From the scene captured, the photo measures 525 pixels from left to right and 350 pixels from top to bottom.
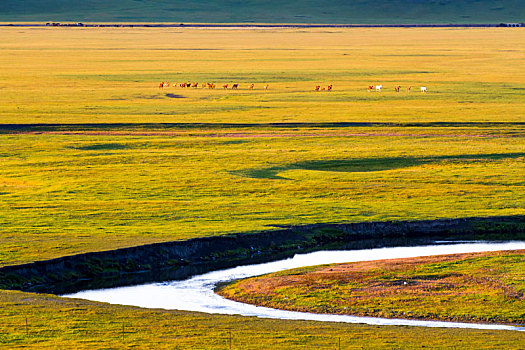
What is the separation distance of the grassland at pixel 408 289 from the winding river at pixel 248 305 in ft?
1.68

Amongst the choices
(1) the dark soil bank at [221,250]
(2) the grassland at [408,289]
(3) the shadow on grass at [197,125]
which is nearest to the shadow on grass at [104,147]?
(3) the shadow on grass at [197,125]

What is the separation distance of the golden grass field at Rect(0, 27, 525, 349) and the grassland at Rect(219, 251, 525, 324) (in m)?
2.48

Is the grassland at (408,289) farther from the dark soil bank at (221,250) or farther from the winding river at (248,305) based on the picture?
the dark soil bank at (221,250)

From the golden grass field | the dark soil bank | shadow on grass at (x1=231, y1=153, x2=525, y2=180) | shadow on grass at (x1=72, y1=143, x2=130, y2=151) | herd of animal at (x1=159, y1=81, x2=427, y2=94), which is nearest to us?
the golden grass field

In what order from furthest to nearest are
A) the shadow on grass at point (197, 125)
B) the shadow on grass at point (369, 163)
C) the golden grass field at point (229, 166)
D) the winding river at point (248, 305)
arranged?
1. the shadow on grass at point (197, 125)
2. the shadow on grass at point (369, 163)
3. the winding river at point (248, 305)
4. the golden grass field at point (229, 166)

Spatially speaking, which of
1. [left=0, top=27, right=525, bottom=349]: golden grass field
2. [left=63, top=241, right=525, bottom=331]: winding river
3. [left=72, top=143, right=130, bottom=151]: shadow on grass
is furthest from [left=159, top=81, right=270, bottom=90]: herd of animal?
[left=63, top=241, right=525, bottom=331]: winding river

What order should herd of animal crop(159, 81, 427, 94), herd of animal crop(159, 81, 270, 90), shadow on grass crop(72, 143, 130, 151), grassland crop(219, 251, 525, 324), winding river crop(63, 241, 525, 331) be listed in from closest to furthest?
winding river crop(63, 241, 525, 331) → grassland crop(219, 251, 525, 324) → shadow on grass crop(72, 143, 130, 151) → herd of animal crop(159, 81, 427, 94) → herd of animal crop(159, 81, 270, 90)

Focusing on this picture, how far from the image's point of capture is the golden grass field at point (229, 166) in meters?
26.0

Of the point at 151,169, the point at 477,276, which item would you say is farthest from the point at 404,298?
the point at 151,169

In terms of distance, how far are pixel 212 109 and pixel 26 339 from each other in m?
54.5

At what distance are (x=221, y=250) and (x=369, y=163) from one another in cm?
1901

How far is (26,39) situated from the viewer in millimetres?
187750

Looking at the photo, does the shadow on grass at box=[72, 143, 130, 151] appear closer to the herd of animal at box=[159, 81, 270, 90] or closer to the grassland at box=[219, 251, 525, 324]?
the grassland at box=[219, 251, 525, 324]

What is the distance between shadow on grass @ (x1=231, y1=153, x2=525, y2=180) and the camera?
5072 cm
